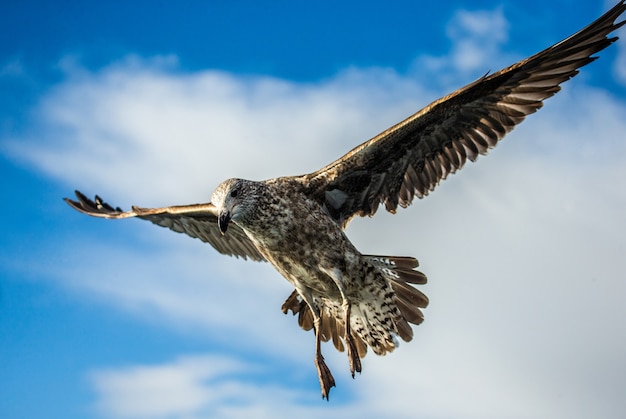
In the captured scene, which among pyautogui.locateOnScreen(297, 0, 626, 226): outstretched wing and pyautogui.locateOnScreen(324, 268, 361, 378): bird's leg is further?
pyautogui.locateOnScreen(324, 268, 361, 378): bird's leg

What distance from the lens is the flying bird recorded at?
26.9 ft

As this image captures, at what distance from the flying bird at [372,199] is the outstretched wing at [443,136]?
1 centimetres

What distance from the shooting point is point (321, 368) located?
336 inches

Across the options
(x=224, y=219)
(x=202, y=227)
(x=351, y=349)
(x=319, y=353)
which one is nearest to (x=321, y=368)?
(x=319, y=353)

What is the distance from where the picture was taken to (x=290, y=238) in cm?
828

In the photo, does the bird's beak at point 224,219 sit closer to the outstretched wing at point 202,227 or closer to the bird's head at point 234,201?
the bird's head at point 234,201

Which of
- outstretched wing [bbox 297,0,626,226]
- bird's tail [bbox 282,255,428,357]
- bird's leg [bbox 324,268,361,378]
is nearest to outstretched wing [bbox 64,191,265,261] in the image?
bird's tail [bbox 282,255,428,357]

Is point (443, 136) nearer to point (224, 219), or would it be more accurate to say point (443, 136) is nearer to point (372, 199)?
point (372, 199)

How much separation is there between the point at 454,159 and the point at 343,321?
6.69 feet

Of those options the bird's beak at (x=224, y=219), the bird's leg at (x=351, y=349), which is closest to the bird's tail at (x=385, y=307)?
the bird's leg at (x=351, y=349)

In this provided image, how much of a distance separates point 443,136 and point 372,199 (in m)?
0.98

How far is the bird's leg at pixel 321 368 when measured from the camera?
8.35m

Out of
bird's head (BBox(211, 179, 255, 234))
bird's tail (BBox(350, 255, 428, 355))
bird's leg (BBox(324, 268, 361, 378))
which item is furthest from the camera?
bird's tail (BBox(350, 255, 428, 355))

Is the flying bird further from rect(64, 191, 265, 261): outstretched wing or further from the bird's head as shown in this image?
rect(64, 191, 265, 261): outstretched wing
